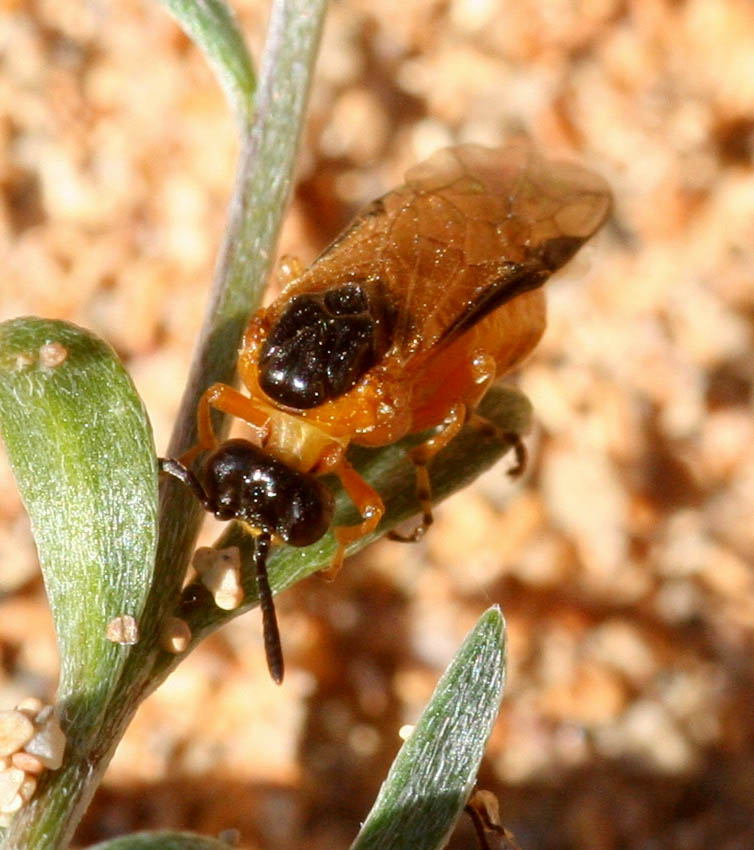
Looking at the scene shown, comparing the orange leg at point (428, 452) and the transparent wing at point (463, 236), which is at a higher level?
the transparent wing at point (463, 236)

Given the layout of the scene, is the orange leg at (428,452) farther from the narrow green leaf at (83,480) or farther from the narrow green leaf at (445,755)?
the narrow green leaf at (83,480)

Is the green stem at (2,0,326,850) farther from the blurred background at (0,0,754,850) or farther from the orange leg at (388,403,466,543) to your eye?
the blurred background at (0,0,754,850)

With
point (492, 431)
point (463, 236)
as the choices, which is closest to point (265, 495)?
point (492, 431)

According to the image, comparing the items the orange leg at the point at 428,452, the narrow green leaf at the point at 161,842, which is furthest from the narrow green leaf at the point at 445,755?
the orange leg at the point at 428,452

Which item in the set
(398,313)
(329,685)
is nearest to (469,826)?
(329,685)

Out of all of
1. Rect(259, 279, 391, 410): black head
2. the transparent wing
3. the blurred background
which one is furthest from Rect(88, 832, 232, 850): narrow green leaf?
the blurred background

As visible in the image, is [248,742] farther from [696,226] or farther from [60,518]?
[696,226]
